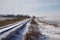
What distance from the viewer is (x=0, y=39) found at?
10.7m

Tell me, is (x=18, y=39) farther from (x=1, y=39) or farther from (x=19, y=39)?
(x=1, y=39)

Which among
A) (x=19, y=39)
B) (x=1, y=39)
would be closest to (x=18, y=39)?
(x=19, y=39)

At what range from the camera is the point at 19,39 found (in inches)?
553

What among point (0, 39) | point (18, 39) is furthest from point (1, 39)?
point (18, 39)

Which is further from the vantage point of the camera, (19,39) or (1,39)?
(19,39)

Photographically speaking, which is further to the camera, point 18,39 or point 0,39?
point 18,39

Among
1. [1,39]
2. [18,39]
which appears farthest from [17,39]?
[1,39]

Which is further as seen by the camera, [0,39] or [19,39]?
[19,39]

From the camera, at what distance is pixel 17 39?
14.1m

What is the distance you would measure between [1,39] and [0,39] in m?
0.10

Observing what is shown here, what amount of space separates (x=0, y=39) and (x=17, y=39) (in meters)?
3.48

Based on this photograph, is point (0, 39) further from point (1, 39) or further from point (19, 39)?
point (19, 39)

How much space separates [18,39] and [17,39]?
102mm

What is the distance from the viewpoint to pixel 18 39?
551 inches
